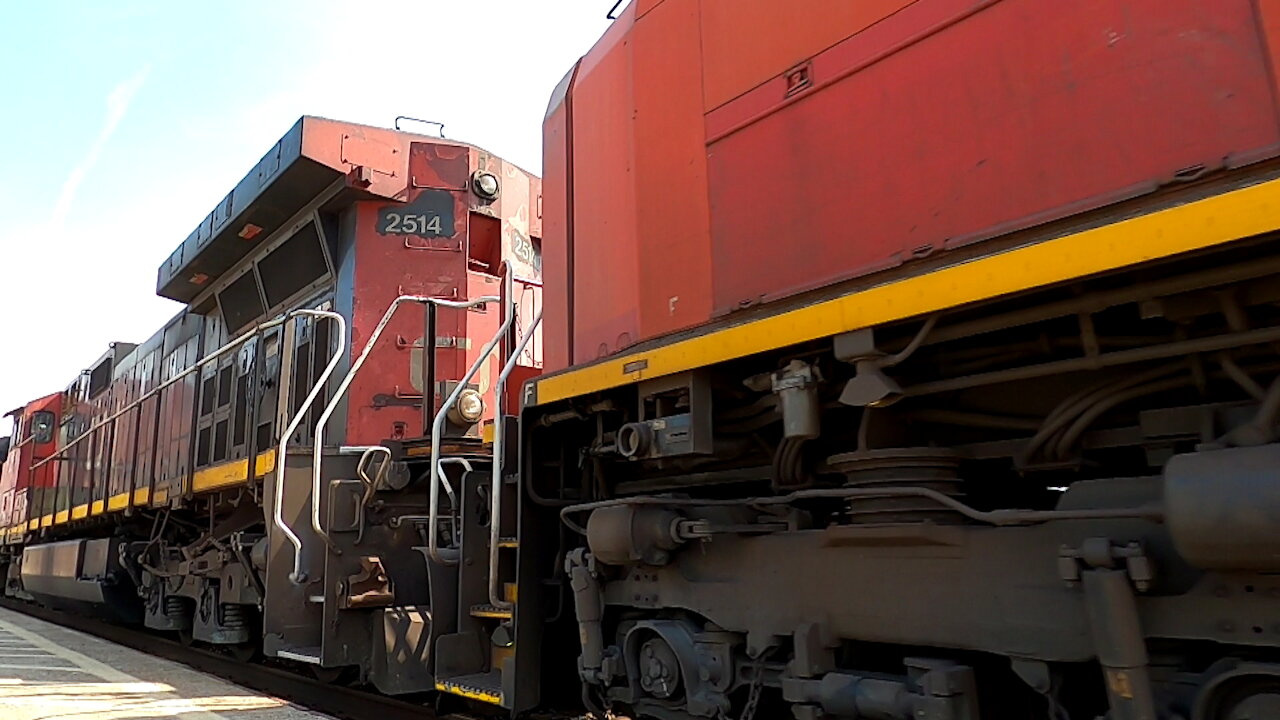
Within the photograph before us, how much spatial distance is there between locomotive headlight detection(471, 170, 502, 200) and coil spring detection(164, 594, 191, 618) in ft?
16.2

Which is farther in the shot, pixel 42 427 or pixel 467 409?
pixel 42 427

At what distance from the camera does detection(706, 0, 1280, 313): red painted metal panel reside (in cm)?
221

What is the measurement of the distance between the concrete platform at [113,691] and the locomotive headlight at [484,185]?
153 inches

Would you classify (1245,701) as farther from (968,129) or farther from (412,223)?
(412,223)

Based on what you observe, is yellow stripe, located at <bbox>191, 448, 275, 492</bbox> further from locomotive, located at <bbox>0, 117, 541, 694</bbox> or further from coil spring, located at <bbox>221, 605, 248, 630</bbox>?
coil spring, located at <bbox>221, 605, 248, 630</bbox>

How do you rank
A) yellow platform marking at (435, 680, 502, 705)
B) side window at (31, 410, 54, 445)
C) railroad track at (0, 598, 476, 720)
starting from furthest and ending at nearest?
side window at (31, 410, 54, 445)
railroad track at (0, 598, 476, 720)
yellow platform marking at (435, 680, 502, 705)

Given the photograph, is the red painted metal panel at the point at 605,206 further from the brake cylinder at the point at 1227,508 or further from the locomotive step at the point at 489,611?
the brake cylinder at the point at 1227,508

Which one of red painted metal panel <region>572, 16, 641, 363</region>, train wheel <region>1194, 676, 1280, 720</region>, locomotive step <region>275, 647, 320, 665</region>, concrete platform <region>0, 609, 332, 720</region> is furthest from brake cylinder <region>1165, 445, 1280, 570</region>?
locomotive step <region>275, 647, 320, 665</region>

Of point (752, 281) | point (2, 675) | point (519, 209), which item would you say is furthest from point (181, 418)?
point (752, 281)

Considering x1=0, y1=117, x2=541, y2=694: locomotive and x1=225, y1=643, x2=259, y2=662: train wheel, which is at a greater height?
x1=0, y1=117, x2=541, y2=694: locomotive

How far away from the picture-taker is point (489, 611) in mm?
4426

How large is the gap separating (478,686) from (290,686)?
2.88 metres

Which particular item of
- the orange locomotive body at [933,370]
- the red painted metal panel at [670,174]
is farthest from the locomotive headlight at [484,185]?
the red painted metal panel at [670,174]

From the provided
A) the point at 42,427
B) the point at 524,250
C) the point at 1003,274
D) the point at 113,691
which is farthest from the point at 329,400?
the point at 42,427
